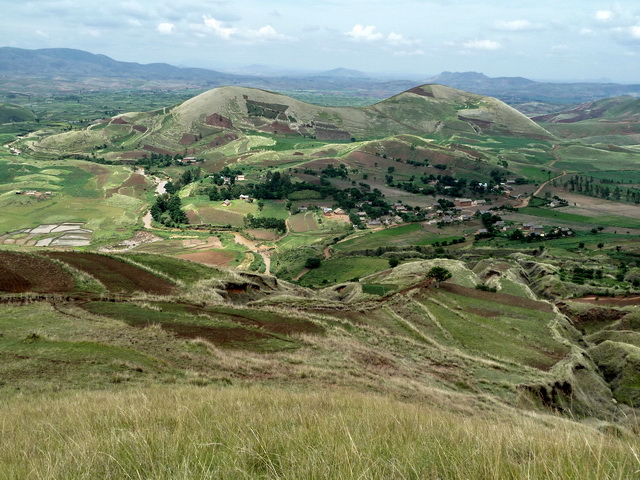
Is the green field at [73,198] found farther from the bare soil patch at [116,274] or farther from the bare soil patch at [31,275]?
the bare soil patch at [31,275]

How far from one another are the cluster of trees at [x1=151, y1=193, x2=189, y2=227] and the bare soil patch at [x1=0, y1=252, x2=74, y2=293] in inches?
2458

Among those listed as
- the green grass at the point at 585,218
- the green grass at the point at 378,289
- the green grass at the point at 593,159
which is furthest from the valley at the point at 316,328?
the green grass at the point at 593,159

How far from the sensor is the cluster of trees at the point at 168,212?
292 feet

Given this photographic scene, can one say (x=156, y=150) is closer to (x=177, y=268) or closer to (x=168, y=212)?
(x=168, y=212)

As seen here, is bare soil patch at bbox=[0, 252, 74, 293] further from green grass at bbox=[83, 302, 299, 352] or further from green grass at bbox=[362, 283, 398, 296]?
green grass at bbox=[362, 283, 398, 296]

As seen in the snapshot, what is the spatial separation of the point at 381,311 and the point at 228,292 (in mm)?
11637

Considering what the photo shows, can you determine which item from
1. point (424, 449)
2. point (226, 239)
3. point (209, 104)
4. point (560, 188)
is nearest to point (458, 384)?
point (424, 449)

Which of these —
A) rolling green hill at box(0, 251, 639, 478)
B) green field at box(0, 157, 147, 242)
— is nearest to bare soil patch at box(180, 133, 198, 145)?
green field at box(0, 157, 147, 242)

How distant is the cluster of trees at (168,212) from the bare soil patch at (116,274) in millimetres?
59942

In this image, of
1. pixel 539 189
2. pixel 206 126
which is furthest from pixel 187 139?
pixel 539 189

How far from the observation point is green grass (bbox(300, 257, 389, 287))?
58125 mm

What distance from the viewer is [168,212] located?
9450cm

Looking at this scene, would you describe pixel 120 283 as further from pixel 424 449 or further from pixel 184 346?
pixel 424 449

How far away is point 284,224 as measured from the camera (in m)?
90.0
